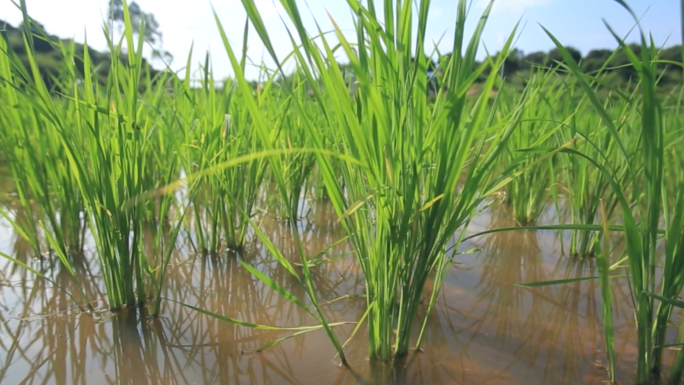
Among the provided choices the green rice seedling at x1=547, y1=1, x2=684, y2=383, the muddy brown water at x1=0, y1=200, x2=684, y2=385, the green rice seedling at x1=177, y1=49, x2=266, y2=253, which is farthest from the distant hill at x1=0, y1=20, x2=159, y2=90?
the green rice seedling at x1=547, y1=1, x2=684, y2=383

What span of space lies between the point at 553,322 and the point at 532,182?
2.24 ft

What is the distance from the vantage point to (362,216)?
2.10 feet

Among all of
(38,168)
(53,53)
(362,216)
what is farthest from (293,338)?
(53,53)

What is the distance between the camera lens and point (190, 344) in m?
0.72

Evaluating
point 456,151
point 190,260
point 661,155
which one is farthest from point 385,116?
point 190,260

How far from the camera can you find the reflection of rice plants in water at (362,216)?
1.85 ft

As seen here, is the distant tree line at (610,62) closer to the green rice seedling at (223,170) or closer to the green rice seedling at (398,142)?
the green rice seedling at (398,142)

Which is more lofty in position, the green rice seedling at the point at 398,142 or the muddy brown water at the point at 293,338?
the green rice seedling at the point at 398,142

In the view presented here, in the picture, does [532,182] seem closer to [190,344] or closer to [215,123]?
[215,123]

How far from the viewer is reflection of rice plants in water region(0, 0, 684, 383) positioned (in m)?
0.56

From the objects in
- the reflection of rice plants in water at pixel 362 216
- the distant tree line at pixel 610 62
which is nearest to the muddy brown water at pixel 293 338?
the reflection of rice plants in water at pixel 362 216

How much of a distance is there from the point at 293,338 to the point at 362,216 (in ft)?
0.80

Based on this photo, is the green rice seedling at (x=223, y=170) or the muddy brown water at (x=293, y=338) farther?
the green rice seedling at (x=223, y=170)

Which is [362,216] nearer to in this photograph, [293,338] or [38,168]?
[293,338]
